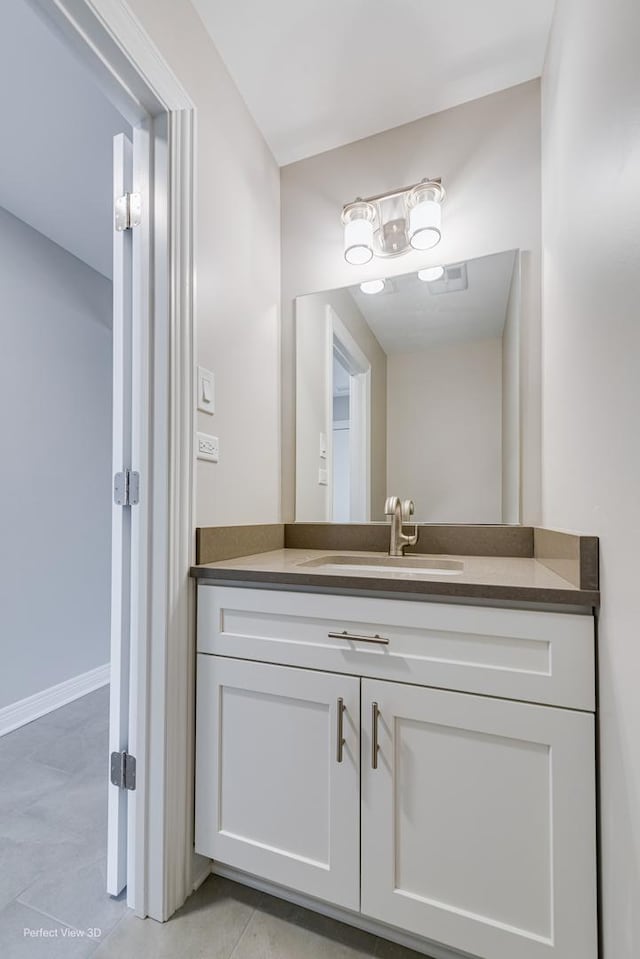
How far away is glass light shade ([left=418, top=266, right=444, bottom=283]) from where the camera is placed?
155cm

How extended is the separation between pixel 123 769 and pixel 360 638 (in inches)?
28.6

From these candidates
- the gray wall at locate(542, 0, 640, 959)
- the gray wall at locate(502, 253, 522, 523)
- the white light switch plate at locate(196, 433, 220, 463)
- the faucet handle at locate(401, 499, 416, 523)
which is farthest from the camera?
the faucet handle at locate(401, 499, 416, 523)

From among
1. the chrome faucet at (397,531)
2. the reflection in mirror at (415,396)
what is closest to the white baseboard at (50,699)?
the reflection in mirror at (415,396)

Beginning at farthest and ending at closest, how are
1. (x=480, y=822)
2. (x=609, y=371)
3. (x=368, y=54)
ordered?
(x=368, y=54), (x=480, y=822), (x=609, y=371)

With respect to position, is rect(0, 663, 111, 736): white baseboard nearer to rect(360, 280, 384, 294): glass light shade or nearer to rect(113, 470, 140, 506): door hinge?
rect(113, 470, 140, 506): door hinge

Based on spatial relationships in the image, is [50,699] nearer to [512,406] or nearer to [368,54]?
[512,406]

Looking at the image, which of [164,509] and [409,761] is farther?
[164,509]

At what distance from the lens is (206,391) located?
1253 millimetres

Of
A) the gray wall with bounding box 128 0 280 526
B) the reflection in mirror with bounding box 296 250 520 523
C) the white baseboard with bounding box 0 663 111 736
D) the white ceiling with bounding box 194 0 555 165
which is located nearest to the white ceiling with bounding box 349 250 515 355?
the reflection in mirror with bounding box 296 250 520 523

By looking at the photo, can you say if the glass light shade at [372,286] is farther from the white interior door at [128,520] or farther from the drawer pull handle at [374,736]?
the drawer pull handle at [374,736]

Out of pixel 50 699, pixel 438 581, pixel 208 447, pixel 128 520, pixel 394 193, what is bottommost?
pixel 50 699

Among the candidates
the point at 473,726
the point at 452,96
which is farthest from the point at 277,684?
the point at 452,96

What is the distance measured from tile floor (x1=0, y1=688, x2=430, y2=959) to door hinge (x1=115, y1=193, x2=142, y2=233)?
5.74 ft

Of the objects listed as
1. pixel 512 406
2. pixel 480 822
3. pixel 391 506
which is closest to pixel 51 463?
pixel 391 506
